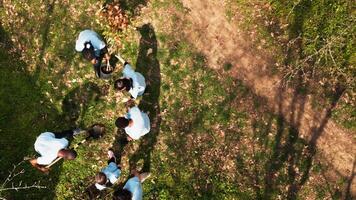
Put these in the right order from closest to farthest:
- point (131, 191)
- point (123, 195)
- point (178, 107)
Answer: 1. point (123, 195)
2. point (131, 191)
3. point (178, 107)

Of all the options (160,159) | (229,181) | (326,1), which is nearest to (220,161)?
(229,181)

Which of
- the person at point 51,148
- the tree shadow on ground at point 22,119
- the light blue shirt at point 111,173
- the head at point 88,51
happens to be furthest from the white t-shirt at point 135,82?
the tree shadow on ground at point 22,119

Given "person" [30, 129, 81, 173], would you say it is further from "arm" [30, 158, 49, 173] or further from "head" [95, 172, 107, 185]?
"head" [95, 172, 107, 185]

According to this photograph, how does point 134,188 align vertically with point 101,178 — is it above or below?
below

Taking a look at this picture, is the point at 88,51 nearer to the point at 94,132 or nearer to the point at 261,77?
the point at 94,132

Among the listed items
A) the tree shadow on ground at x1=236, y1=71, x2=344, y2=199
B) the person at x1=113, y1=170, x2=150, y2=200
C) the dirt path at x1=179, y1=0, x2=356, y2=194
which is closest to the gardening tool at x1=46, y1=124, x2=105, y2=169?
the person at x1=113, y1=170, x2=150, y2=200

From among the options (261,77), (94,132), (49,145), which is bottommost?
(49,145)

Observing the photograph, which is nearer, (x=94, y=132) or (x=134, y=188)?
(x=134, y=188)

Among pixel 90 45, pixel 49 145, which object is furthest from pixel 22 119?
pixel 90 45
